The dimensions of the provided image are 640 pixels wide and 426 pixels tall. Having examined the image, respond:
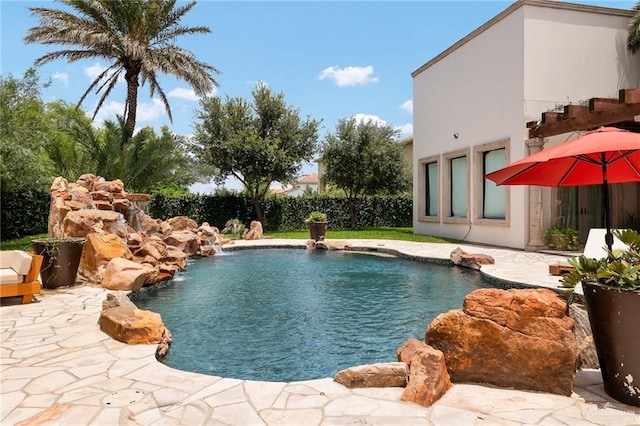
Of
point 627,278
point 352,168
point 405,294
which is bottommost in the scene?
point 405,294

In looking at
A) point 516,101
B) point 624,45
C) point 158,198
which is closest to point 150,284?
point 516,101

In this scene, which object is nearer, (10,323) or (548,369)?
(548,369)

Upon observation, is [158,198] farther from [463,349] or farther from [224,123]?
[463,349]

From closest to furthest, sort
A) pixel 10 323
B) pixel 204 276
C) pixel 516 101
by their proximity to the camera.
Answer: pixel 10 323, pixel 204 276, pixel 516 101

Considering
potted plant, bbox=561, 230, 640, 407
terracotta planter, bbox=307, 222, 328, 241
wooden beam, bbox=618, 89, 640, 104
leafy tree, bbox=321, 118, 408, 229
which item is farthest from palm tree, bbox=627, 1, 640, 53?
potted plant, bbox=561, 230, 640, 407

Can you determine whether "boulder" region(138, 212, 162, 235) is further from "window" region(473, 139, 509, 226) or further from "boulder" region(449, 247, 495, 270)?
"window" region(473, 139, 509, 226)

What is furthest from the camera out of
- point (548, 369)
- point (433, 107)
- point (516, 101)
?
point (433, 107)

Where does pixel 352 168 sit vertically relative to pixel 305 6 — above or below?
below

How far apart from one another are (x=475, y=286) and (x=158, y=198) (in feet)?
53.9

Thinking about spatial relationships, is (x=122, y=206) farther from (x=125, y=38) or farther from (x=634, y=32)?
(x=634, y=32)

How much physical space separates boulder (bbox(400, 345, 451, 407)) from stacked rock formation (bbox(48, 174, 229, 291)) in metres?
5.97

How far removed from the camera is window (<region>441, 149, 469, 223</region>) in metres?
15.4

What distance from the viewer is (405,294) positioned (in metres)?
7.71

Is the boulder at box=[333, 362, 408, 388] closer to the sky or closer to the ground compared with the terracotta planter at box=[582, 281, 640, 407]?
closer to the ground
